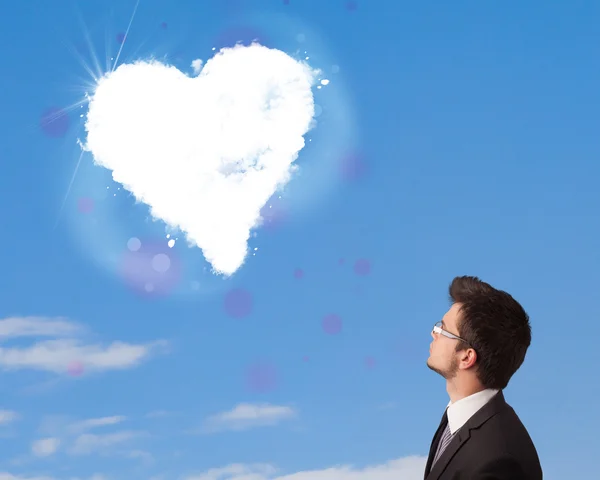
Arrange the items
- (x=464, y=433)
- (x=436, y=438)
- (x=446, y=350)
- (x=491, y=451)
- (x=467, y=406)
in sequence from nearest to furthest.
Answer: (x=491, y=451) → (x=464, y=433) → (x=467, y=406) → (x=446, y=350) → (x=436, y=438)

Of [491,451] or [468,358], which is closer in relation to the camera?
[491,451]

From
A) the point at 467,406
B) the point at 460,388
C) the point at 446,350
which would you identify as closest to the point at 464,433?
the point at 467,406

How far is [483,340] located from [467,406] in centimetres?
54

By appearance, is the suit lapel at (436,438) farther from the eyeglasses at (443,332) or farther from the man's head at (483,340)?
the eyeglasses at (443,332)

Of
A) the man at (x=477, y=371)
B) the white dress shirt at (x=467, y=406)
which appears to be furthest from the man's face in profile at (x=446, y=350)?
the white dress shirt at (x=467, y=406)

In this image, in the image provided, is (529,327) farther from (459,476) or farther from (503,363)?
(459,476)

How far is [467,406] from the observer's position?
209 inches

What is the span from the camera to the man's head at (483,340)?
5.31m

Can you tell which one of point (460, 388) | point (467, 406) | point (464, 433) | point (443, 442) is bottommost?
point (464, 433)

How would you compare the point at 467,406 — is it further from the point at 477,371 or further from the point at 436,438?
the point at 436,438

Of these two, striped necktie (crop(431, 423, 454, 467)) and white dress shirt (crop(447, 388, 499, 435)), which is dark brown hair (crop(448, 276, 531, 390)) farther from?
striped necktie (crop(431, 423, 454, 467))

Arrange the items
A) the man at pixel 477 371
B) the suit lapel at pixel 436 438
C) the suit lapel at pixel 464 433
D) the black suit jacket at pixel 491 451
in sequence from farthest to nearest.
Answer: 1. the suit lapel at pixel 436 438
2. the suit lapel at pixel 464 433
3. the man at pixel 477 371
4. the black suit jacket at pixel 491 451

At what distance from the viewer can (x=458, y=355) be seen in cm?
536

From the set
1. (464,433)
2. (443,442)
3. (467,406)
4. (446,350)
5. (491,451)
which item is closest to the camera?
(491,451)
